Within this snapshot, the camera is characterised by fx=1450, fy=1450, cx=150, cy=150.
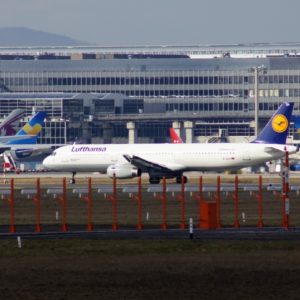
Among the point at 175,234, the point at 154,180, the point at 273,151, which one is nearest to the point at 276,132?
the point at 273,151

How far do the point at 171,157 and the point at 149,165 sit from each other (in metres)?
2.35

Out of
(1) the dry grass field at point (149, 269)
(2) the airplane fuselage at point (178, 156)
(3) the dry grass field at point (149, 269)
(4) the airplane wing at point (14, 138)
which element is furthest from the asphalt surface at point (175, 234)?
(4) the airplane wing at point (14, 138)

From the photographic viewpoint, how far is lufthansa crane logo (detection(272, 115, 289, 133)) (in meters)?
118

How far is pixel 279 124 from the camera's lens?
11806cm

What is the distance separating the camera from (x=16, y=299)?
35344 mm

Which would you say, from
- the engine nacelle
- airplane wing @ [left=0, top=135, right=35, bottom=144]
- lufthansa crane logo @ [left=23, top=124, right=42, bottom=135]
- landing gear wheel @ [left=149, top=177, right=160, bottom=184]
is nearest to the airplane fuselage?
the engine nacelle

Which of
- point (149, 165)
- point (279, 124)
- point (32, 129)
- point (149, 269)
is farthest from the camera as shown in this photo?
point (32, 129)

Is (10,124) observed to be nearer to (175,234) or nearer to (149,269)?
(175,234)

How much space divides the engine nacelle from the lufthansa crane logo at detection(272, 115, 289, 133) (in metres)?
11.9

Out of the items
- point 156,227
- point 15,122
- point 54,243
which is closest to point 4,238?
point 54,243

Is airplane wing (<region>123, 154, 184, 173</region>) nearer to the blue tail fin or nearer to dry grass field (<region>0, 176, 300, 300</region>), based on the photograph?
the blue tail fin

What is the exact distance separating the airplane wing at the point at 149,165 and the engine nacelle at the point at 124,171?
1.61 ft

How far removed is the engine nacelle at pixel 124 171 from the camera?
114375mm

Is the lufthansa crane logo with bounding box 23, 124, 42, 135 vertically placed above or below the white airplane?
above
